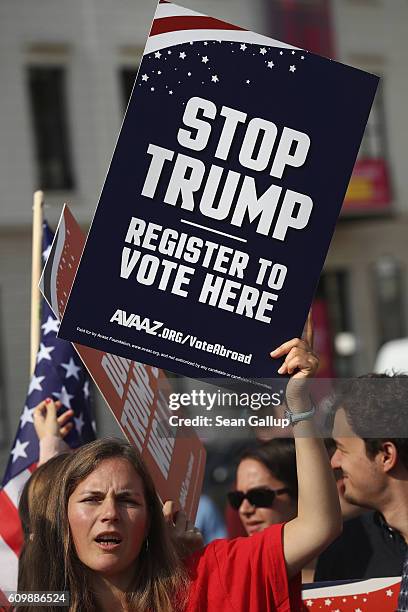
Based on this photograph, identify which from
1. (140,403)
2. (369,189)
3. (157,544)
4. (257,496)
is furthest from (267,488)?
(369,189)

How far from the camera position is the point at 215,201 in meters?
2.21

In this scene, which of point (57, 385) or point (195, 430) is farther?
point (57, 385)

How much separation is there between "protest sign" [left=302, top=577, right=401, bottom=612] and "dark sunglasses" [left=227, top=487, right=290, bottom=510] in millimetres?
663

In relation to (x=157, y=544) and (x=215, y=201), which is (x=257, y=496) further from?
(x=215, y=201)

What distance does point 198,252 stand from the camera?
7.22 feet

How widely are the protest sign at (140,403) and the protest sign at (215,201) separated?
151 mm

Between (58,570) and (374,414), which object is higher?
(374,414)

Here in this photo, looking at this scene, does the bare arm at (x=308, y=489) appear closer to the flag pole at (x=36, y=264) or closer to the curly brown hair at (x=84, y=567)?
the curly brown hair at (x=84, y=567)

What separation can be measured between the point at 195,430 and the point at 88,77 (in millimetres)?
14492

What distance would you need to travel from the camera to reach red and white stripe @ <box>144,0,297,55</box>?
222cm

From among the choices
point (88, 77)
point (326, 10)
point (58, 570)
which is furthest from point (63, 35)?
point (58, 570)

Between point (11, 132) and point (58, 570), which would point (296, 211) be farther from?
point (11, 132)

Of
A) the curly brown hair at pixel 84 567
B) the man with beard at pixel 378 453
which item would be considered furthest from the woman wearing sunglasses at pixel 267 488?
the curly brown hair at pixel 84 567

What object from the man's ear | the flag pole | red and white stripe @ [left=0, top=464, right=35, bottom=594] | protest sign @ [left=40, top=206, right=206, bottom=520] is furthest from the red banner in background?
the man's ear
